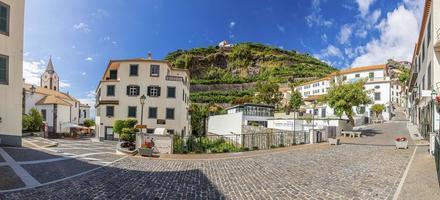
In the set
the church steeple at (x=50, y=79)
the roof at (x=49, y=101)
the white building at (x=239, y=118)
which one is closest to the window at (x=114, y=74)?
the white building at (x=239, y=118)

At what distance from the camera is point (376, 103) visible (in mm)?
62219

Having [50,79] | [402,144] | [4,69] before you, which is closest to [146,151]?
[4,69]

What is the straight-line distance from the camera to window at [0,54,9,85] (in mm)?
16158

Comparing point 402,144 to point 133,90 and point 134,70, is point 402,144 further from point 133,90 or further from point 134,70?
point 134,70

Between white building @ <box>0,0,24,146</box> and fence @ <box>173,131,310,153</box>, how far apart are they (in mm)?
9445

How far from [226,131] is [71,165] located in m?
30.1

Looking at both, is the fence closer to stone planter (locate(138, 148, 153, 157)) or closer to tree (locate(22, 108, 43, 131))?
stone planter (locate(138, 148, 153, 157))

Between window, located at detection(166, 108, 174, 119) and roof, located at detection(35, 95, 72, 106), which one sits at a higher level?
roof, located at detection(35, 95, 72, 106)

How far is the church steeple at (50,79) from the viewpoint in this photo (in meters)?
77.2

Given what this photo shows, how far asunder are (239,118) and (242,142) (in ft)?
47.3

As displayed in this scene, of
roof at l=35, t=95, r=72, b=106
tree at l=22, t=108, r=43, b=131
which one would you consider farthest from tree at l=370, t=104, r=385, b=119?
roof at l=35, t=95, r=72, b=106

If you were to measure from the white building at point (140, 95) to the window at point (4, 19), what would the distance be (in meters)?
18.0

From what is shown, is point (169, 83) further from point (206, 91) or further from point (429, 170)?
point (206, 91)

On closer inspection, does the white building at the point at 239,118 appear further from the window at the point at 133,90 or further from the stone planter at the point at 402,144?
the stone planter at the point at 402,144
